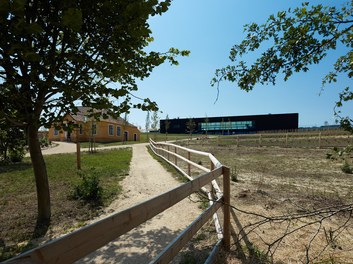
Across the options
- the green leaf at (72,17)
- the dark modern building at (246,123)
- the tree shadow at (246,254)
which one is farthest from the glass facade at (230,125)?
the green leaf at (72,17)

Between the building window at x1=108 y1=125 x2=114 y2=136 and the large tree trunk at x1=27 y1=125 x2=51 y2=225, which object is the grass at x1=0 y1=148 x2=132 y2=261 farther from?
the building window at x1=108 y1=125 x2=114 y2=136

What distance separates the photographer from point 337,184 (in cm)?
767

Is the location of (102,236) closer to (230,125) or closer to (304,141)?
(304,141)

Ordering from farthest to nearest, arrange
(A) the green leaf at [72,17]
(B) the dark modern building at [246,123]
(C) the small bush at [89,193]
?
(B) the dark modern building at [246,123]
(C) the small bush at [89,193]
(A) the green leaf at [72,17]

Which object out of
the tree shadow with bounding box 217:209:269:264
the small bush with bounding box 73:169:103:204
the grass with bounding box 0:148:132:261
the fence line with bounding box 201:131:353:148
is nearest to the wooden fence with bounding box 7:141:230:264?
the tree shadow with bounding box 217:209:269:264

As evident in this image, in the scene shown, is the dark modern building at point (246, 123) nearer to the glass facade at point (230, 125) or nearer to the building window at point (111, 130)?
the glass facade at point (230, 125)

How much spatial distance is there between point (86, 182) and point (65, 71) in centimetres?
Result: 352

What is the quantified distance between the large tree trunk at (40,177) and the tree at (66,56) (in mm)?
18

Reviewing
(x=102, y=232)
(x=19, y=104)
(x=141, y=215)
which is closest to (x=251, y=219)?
(x=141, y=215)

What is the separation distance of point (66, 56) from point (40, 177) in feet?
7.84

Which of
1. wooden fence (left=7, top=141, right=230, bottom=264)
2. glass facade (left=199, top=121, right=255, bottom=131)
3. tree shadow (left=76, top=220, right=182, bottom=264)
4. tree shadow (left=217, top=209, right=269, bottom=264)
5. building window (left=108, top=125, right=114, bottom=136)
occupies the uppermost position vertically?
glass facade (left=199, top=121, right=255, bottom=131)

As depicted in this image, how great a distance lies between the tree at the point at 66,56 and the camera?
322 cm

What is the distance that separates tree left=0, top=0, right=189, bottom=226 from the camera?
322cm

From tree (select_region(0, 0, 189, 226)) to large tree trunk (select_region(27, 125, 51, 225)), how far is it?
0.06 feet
